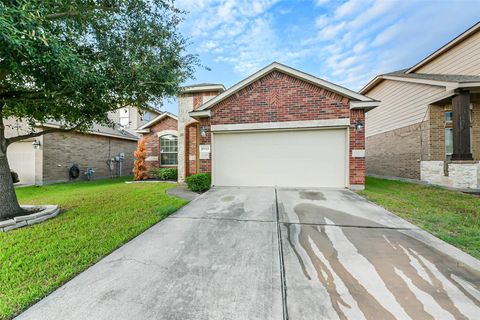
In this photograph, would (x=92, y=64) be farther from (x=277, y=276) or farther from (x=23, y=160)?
(x=23, y=160)

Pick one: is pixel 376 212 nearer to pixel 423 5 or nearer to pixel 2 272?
pixel 2 272

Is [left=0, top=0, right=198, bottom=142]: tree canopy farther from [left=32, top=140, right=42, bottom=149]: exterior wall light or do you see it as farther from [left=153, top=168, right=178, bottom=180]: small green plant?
[left=32, top=140, right=42, bottom=149]: exterior wall light

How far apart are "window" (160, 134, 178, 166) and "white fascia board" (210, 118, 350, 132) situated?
15.2 ft

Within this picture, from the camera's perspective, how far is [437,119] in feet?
28.3

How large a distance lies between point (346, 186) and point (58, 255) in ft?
26.4

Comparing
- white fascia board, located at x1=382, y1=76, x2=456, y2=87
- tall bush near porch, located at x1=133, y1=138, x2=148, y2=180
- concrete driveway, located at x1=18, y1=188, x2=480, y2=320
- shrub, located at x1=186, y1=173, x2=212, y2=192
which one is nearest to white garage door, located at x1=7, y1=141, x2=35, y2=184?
tall bush near porch, located at x1=133, y1=138, x2=148, y2=180

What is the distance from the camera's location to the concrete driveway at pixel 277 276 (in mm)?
1925

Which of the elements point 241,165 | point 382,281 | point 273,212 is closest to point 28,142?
point 241,165

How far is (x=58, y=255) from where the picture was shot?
3.00 m

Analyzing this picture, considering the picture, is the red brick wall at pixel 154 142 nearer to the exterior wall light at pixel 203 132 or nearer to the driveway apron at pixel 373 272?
the exterior wall light at pixel 203 132

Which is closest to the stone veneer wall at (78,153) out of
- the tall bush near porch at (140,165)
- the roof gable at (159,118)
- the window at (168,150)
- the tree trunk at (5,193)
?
the tall bush near porch at (140,165)

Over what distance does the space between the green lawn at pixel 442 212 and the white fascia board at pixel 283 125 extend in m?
2.64

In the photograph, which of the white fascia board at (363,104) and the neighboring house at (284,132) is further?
the neighboring house at (284,132)

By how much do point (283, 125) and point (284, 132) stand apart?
1.00ft
